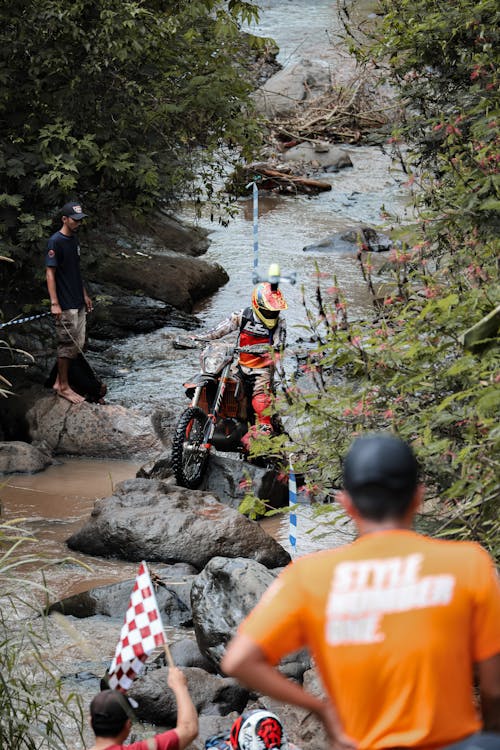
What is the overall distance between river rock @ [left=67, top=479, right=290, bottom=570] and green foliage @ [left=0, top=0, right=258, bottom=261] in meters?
3.76

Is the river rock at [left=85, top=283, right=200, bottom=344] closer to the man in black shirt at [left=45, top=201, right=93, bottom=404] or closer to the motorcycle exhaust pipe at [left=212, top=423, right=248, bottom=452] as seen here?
the man in black shirt at [left=45, top=201, right=93, bottom=404]

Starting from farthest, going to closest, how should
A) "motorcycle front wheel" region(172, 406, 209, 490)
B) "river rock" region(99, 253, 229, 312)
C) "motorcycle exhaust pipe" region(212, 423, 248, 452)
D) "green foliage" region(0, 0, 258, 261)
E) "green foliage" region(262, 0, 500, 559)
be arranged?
"river rock" region(99, 253, 229, 312) < "green foliage" region(0, 0, 258, 261) < "motorcycle exhaust pipe" region(212, 423, 248, 452) < "motorcycle front wheel" region(172, 406, 209, 490) < "green foliage" region(262, 0, 500, 559)

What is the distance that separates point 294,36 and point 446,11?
21.9 m

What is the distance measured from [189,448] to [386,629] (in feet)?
22.5

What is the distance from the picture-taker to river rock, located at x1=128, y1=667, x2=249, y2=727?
5840mm

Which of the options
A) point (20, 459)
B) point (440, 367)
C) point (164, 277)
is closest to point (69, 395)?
point (20, 459)

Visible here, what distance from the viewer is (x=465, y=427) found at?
5355 millimetres

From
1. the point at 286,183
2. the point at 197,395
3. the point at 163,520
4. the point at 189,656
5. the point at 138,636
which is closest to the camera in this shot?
the point at 138,636

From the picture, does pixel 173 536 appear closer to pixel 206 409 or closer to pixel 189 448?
pixel 189 448

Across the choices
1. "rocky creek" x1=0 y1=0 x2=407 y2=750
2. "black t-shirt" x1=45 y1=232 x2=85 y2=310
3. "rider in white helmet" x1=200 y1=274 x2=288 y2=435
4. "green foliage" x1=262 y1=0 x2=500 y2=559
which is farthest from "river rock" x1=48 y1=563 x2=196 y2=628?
"black t-shirt" x1=45 y1=232 x2=85 y2=310

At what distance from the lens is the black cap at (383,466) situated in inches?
95.4

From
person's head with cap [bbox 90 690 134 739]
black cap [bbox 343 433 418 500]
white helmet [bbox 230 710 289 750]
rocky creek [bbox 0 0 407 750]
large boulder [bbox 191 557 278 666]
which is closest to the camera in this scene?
black cap [bbox 343 433 418 500]

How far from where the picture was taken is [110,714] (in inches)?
151

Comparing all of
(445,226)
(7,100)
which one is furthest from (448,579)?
(7,100)
